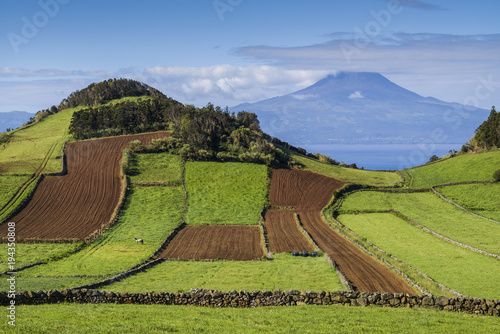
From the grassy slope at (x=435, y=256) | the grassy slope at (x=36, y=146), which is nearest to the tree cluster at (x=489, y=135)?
the grassy slope at (x=435, y=256)

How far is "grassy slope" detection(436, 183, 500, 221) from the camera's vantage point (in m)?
70.7

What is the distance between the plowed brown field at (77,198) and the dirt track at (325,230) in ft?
106

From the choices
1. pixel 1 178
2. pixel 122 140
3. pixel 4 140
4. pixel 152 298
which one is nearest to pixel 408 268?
pixel 152 298

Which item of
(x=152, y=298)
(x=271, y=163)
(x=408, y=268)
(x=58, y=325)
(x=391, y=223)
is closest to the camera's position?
(x=58, y=325)

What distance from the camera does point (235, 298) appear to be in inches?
965

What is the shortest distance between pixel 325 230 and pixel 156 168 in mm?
44252

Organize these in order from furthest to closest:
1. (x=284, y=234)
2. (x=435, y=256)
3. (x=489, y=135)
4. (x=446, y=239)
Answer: (x=489, y=135)
(x=284, y=234)
(x=446, y=239)
(x=435, y=256)

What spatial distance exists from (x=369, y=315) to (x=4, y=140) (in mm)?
116149

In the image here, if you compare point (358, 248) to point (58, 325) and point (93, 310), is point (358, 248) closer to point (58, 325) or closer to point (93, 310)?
point (93, 310)

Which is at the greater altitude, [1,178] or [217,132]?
[217,132]

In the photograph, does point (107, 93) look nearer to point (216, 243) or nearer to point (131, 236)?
point (131, 236)

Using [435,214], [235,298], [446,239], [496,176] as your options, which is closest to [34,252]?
[235,298]

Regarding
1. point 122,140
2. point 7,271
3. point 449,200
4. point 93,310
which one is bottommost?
point 7,271

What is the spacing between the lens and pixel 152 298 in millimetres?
24844
